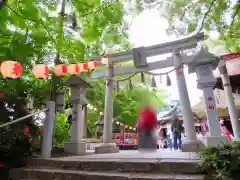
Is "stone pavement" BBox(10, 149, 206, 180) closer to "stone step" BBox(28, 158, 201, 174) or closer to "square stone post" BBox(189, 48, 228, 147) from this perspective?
"stone step" BBox(28, 158, 201, 174)

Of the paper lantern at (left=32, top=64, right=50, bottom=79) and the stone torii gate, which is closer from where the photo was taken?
the paper lantern at (left=32, top=64, right=50, bottom=79)

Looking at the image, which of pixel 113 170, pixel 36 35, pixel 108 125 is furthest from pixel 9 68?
pixel 108 125

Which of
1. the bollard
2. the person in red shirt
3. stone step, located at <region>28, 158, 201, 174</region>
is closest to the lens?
stone step, located at <region>28, 158, 201, 174</region>

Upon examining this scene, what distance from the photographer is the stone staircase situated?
12.2ft

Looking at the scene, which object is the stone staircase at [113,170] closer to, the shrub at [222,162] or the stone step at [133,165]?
the stone step at [133,165]

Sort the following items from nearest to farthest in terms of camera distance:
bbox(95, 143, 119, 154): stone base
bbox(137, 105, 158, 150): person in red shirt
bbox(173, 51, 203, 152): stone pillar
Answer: bbox(137, 105, 158, 150): person in red shirt
bbox(173, 51, 203, 152): stone pillar
bbox(95, 143, 119, 154): stone base

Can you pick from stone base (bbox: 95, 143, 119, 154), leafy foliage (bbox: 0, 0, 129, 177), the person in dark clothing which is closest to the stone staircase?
leafy foliage (bbox: 0, 0, 129, 177)

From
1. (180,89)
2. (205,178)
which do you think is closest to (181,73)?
(180,89)

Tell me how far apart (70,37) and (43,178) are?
17.9 ft

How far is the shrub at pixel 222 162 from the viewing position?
10.4 feet

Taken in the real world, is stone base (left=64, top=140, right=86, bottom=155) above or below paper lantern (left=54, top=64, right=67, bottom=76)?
below

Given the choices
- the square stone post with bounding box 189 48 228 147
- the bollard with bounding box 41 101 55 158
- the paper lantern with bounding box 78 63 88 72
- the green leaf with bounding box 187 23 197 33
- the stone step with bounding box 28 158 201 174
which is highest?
the green leaf with bounding box 187 23 197 33

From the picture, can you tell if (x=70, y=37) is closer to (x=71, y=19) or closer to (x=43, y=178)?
(x=71, y=19)

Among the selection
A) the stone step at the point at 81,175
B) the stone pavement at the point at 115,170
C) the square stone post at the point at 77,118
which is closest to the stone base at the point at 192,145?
the stone pavement at the point at 115,170
